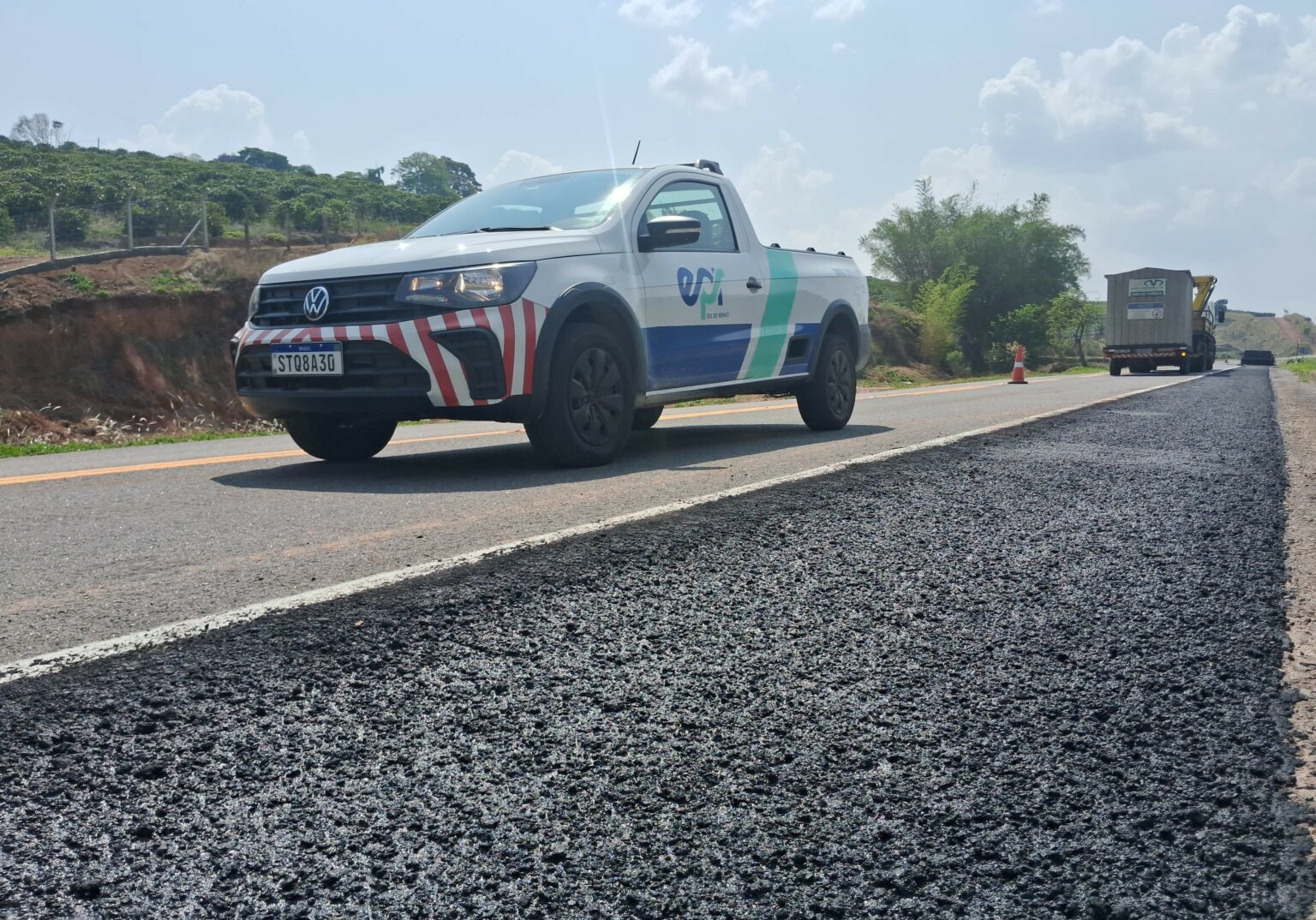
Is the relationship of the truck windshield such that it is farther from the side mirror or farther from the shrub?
the shrub

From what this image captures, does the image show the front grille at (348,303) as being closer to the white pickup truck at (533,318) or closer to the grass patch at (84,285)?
the white pickup truck at (533,318)

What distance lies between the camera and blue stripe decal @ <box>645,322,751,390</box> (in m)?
6.70

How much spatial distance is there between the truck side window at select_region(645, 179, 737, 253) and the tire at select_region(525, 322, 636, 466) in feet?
3.60

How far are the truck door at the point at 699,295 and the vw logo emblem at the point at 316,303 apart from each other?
1.83m

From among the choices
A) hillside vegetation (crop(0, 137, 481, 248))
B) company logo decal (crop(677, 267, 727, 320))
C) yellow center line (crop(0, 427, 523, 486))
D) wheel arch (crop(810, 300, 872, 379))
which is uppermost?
hillside vegetation (crop(0, 137, 481, 248))

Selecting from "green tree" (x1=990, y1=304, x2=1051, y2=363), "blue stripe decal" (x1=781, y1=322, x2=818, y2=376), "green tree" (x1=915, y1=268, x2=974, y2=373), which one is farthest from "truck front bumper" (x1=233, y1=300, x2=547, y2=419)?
"green tree" (x1=990, y1=304, x2=1051, y2=363)

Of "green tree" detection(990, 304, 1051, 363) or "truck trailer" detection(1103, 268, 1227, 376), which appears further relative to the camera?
"green tree" detection(990, 304, 1051, 363)

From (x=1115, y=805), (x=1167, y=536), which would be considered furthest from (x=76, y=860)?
(x=1167, y=536)

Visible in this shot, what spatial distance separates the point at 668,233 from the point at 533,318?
45.8 inches

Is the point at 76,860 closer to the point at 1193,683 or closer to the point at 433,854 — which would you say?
the point at 433,854

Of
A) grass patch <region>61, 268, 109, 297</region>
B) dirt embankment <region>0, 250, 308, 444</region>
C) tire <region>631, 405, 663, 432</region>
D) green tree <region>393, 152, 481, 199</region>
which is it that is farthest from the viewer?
green tree <region>393, 152, 481, 199</region>

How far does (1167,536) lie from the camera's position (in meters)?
4.11

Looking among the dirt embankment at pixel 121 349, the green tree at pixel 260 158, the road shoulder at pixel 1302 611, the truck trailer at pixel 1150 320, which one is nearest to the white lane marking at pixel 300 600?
the road shoulder at pixel 1302 611

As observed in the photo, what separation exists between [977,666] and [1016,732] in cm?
40
